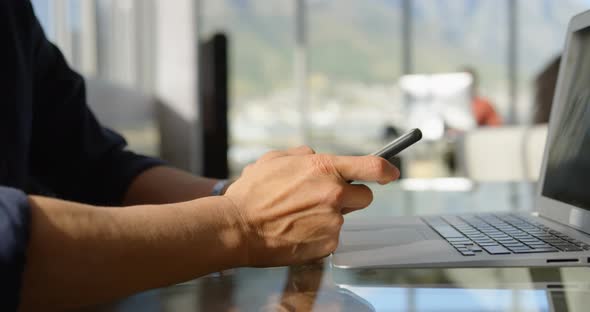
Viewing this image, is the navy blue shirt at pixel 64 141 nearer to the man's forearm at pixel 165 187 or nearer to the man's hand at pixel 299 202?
the man's forearm at pixel 165 187

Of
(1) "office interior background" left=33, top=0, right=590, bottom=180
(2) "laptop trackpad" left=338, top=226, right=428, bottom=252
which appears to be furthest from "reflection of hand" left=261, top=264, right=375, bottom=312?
(1) "office interior background" left=33, top=0, right=590, bottom=180

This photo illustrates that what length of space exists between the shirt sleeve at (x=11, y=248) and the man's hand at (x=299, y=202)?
20 centimetres

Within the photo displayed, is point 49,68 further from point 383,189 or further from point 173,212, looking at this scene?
point 383,189

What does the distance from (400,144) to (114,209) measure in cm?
29

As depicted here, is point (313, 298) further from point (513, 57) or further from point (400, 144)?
point (513, 57)

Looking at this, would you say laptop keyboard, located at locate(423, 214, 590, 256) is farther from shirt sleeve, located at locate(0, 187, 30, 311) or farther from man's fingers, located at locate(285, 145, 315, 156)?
shirt sleeve, located at locate(0, 187, 30, 311)

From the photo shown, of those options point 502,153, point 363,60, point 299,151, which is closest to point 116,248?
point 299,151

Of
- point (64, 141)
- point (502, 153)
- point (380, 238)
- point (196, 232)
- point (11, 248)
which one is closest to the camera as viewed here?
point (11, 248)

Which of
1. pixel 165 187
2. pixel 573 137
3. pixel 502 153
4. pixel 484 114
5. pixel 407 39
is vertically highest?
pixel 573 137

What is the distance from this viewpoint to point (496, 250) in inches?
24.0

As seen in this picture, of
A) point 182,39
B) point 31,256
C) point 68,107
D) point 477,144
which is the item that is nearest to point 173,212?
point 31,256

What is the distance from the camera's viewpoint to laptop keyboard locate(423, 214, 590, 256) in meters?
0.61

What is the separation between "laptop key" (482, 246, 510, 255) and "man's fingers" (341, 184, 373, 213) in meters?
0.13

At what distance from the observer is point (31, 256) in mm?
421
